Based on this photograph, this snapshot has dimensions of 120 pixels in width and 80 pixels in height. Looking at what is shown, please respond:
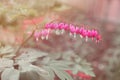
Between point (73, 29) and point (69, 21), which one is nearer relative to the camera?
point (73, 29)

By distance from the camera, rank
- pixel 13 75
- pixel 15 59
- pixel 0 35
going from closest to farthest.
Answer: pixel 13 75 → pixel 15 59 → pixel 0 35

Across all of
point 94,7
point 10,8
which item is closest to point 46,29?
point 10,8

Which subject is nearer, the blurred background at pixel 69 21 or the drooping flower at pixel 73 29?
the drooping flower at pixel 73 29

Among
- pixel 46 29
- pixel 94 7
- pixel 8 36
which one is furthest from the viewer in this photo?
pixel 94 7

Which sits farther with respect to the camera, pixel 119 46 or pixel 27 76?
pixel 119 46

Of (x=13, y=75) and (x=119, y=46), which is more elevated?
(x=13, y=75)

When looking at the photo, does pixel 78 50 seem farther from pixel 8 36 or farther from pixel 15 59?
pixel 15 59

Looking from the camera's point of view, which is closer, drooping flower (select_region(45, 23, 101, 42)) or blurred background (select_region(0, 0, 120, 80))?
drooping flower (select_region(45, 23, 101, 42))

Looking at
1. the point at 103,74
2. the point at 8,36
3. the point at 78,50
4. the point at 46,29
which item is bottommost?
the point at 103,74
